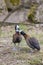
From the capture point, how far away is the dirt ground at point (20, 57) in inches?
286

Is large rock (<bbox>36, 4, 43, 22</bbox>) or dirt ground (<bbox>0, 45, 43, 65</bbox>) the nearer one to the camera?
dirt ground (<bbox>0, 45, 43, 65</bbox>)

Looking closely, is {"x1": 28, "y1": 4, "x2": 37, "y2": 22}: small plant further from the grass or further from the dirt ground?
the dirt ground

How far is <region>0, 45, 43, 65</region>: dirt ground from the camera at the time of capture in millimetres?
7267

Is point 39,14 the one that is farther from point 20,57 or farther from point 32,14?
point 20,57

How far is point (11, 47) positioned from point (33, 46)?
3.92 feet

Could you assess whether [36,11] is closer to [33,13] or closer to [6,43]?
[33,13]

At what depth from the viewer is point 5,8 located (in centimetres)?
1394

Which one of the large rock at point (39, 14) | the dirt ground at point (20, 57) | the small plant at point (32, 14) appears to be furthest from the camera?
the small plant at point (32, 14)

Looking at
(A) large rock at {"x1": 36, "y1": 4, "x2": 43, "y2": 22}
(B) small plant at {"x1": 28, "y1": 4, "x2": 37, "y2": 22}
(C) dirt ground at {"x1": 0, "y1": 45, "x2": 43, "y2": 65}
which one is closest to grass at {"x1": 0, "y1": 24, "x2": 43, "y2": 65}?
(C) dirt ground at {"x1": 0, "y1": 45, "x2": 43, "y2": 65}

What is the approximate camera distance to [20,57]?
25.4 feet

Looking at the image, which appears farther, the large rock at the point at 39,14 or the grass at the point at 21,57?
the large rock at the point at 39,14

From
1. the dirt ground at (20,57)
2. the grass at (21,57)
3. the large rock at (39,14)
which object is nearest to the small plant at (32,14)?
the large rock at (39,14)

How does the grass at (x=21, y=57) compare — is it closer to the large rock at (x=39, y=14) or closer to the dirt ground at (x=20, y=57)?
the dirt ground at (x=20, y=57)

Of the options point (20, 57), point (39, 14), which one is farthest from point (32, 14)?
point (20, 57)
